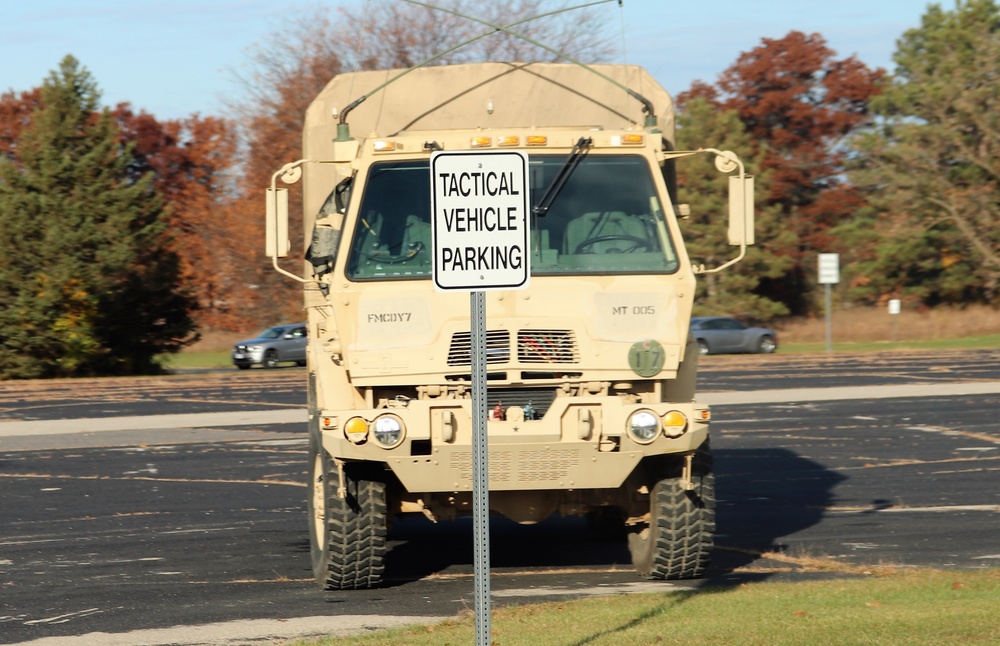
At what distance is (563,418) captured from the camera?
9.16 metres

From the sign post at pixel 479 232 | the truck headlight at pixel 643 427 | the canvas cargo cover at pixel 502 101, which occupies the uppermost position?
the canvas cargo cover at pixel 502 101

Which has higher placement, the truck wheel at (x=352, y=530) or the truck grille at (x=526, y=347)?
the truck grille at (x=526, y=347)

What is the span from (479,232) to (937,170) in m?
53.2

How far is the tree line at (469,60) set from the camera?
38.6 m

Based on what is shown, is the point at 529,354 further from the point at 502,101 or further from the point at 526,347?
the point at 502,101

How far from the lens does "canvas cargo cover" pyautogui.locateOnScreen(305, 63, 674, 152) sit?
1090cm

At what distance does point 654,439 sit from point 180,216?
201 feet

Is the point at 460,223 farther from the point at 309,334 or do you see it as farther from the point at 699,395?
the point at 699,395

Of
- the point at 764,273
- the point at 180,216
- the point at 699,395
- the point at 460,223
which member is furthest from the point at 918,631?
the point at 180,216

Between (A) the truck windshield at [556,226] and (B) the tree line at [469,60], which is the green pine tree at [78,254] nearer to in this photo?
(B) the tree line at [469,60]

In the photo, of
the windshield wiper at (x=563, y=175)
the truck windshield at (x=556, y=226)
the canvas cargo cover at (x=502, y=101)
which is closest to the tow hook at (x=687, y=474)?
the truck windshield at (x=556, y=226)

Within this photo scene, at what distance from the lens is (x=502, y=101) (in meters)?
10.9

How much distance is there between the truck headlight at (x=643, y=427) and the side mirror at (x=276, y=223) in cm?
266

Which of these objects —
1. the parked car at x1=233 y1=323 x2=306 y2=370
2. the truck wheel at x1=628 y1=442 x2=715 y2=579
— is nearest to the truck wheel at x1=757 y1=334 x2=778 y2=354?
the parked car at x1=233 y1=323 x2=306 y2=370
